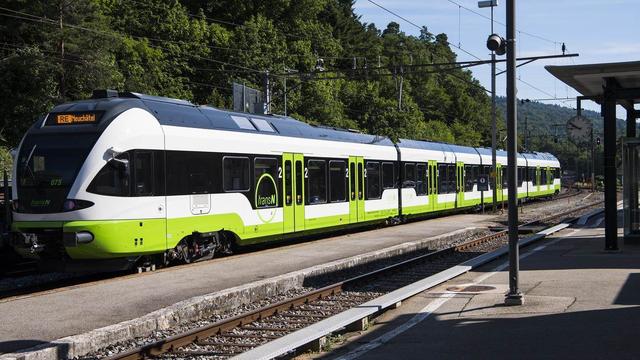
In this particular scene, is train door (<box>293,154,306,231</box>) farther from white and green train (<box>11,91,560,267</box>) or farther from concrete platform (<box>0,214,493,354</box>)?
concrete platform (<box>0,214,493,354</box>)

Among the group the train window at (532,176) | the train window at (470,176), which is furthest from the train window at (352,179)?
the train window at (532,176)

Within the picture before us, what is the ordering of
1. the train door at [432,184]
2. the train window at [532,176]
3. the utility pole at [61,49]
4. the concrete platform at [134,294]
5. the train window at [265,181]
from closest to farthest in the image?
the concrete platform at [134,294] < the train window at [265,181] < the train door at [432,184] < the utility pole at [61,49] < the train window at [532,176]

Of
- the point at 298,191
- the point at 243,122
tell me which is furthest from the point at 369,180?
the point at 243,122

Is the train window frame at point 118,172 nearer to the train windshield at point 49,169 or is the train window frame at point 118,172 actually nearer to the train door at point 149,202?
the train door at point 149,202

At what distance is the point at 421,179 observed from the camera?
2920 centimetres

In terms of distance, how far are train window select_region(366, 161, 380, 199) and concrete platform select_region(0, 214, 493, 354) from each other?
17.1 ft

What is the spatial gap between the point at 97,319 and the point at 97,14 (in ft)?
123

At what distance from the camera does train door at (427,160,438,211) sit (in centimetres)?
3023

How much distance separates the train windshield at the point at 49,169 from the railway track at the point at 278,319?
478 cm

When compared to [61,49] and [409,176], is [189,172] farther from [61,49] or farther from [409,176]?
[61,49]

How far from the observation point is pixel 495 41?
35.2 ft

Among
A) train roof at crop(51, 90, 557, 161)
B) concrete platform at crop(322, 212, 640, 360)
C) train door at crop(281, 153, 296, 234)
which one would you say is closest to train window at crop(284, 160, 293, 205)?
train door at crop(281, 153, 296, 234)

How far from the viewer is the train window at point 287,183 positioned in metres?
18.9

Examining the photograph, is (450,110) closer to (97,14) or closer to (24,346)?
(97,14)
